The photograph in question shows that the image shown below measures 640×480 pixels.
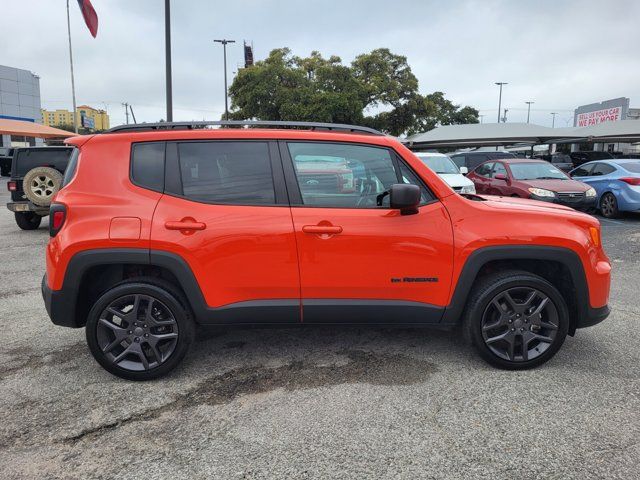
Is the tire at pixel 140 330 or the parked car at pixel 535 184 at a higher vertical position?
the parked car at pixel 535 184

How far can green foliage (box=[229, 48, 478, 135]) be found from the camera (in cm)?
3744

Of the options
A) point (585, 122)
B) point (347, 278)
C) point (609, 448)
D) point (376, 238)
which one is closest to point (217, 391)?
point (347, 278)

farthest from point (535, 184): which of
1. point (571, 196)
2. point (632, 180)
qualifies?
point (632, 180)

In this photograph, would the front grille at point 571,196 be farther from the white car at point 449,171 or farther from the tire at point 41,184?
the tire at point 41,184

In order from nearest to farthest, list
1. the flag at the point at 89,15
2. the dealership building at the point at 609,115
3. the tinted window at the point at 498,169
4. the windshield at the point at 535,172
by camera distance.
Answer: the windshield at the point at 535,172 → the tinted window at the point at 498,169 → the flag at the point at 89,15 → the dealership building at the point at 609,115

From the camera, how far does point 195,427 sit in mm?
2752

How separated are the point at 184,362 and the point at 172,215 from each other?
116cm

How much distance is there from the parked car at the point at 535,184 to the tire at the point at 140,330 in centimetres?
878

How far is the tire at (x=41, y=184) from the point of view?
9.02m

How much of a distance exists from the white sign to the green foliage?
16545 mm

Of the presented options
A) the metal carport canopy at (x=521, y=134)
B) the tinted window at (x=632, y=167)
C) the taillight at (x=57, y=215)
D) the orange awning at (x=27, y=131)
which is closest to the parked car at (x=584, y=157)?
the metal carport canopy at (x=521, y=134)

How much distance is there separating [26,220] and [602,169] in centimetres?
1349

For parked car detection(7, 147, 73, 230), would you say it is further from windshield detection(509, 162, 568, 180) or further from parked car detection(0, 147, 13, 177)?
parked car detection(0, 147, 13, 177)

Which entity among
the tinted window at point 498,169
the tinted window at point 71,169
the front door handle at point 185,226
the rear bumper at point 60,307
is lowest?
the rear bumper at point 60,307
